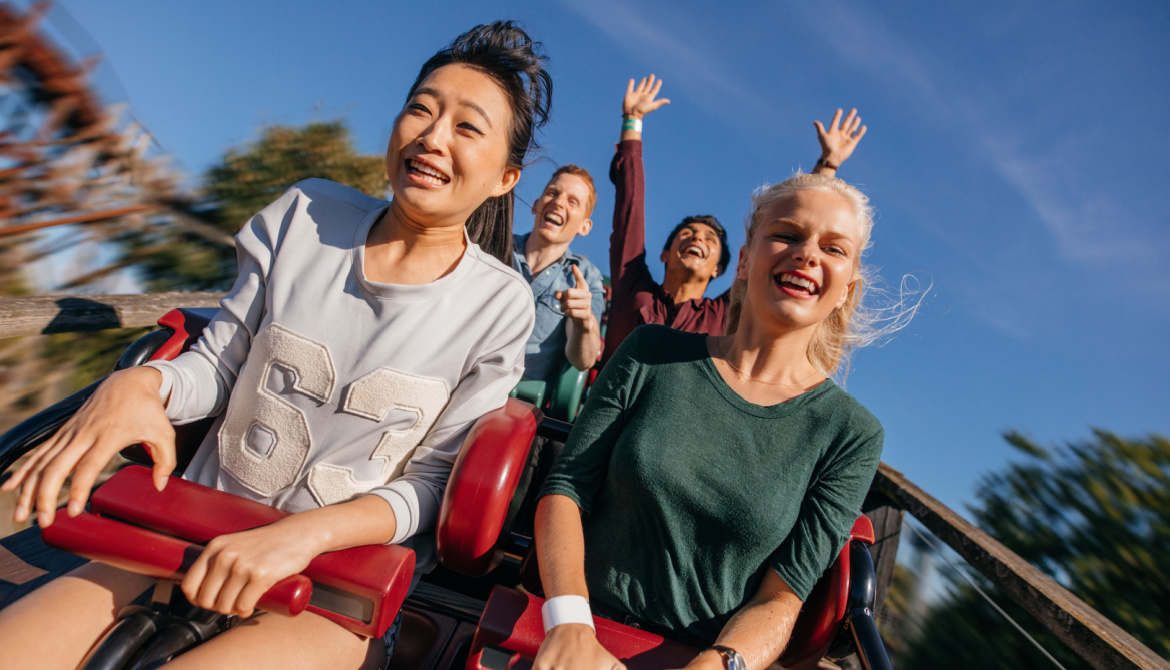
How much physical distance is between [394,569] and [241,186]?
4063mm

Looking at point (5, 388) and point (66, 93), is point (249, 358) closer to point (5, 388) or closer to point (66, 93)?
point (5, 388)

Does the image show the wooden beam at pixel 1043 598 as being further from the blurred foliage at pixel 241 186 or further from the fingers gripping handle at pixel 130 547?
the blurred foliage at pixel 241 186

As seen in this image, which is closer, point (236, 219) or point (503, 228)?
point (503, 228)

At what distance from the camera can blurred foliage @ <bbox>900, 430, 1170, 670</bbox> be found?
2051mm

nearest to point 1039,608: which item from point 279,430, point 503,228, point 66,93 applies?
point 503,228

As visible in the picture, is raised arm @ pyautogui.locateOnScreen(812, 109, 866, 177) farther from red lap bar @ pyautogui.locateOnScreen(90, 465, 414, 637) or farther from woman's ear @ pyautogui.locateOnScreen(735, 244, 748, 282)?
red lap bar @ pyautogui.locateOnScreen(90, 465, 414, 637)

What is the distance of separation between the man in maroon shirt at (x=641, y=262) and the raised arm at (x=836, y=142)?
29.5 inches

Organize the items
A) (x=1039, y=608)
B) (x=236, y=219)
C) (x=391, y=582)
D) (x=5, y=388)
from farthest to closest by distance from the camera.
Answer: (x=236, y=219), (x=5, y=388), (x=1039, y=608), (x=391, y=582)

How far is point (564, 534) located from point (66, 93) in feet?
9.97

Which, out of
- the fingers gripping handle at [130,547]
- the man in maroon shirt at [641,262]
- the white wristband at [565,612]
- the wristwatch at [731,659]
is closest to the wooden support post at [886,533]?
the man in maroon shirt at [641,262]

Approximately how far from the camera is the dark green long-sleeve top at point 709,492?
1245 millimetres

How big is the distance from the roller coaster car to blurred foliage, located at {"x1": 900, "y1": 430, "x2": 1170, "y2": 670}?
1270mm

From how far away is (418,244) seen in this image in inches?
51.5

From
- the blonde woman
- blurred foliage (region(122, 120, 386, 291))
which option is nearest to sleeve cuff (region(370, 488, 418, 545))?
the blonde woman
